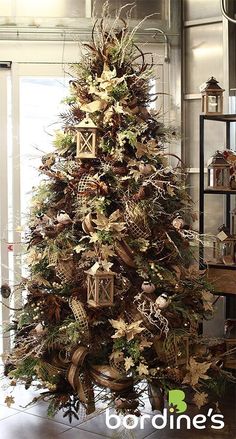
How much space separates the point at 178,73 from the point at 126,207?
1.45 metres

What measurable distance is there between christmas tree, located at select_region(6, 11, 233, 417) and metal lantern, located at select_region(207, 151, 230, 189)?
1.55 ft

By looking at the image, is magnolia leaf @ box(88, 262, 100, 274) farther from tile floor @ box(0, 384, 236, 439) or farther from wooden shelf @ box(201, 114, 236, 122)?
wooden shelf @ box(201, 114, 236, 122)

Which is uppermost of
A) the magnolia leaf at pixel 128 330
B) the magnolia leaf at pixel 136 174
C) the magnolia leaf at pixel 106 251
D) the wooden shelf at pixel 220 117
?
the wooden shelf at pixel 220 117

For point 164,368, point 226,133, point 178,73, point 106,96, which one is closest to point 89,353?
point 164,368

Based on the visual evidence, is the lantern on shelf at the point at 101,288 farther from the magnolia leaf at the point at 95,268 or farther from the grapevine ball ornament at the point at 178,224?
the grapevine ball ornament at the point at 178,224

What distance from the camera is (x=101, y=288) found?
116 inches

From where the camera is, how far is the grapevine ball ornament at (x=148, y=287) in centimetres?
299

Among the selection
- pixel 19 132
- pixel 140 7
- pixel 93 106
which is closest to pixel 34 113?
pixel 19 132

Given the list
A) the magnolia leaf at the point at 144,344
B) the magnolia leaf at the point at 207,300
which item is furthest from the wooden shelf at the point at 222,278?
the magnolia leaf at the point at 144,344

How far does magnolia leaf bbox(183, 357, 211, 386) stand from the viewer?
3.06 m

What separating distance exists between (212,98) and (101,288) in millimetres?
1405

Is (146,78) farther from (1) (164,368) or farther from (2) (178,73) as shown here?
(1) (164,368)

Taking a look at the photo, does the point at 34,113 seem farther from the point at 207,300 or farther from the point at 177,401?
the point at 177,401

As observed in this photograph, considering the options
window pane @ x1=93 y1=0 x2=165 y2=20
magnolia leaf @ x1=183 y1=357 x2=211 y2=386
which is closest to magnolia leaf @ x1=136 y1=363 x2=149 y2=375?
magnolia leaf @ x1=183 y1=357 x2=211 y2=386
